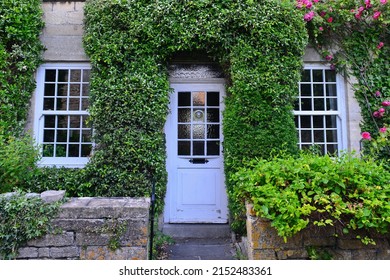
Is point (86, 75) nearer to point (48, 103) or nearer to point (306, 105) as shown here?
point (48, 103)

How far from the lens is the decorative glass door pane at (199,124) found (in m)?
6.32

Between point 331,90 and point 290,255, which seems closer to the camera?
point 290,255

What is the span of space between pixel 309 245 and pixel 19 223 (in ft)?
10.1

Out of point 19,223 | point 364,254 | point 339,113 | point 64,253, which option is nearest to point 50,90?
point 19,223

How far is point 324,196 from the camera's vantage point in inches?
137

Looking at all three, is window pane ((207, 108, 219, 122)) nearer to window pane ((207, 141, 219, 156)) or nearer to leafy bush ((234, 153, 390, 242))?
window pane ((207, 141, 219, 156))

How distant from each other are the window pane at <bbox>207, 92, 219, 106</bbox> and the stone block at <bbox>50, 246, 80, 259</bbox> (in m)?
3.69

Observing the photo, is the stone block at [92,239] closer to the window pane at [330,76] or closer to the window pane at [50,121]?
the window pane at [50,121]

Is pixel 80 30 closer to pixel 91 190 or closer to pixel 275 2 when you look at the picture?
pixel 91 190

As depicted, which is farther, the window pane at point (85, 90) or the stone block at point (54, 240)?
the window pane at point (85, 90)

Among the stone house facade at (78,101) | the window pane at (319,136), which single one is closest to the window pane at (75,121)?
the stone house facade at (78,101)

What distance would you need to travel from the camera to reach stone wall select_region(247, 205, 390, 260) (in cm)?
370

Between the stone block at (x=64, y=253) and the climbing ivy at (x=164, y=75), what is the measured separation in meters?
1.99

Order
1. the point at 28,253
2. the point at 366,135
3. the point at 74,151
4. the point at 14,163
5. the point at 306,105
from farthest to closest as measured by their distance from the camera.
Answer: the point at 306,105, the point at 74,151, the point at 366,135, the point at 14,163, the point at 28,253
